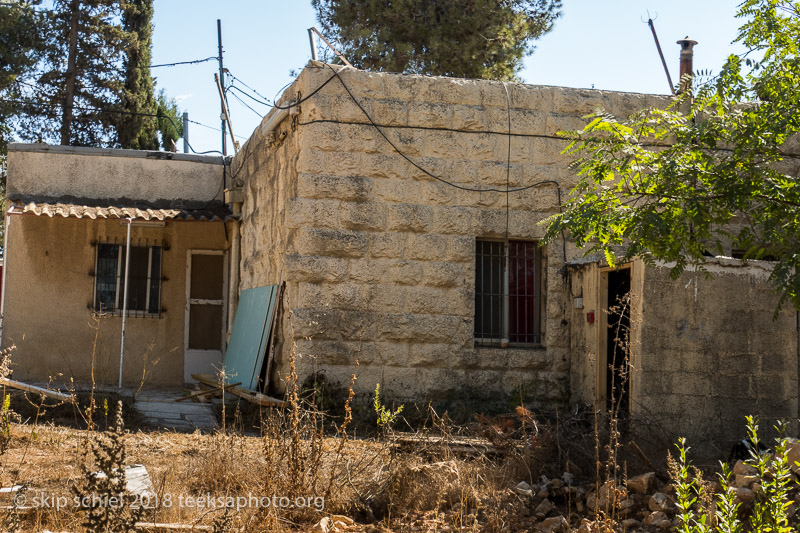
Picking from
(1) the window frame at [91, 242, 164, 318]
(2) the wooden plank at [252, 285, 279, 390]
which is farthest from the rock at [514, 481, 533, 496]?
(1) the window frame at [91, 242, 164, 318]

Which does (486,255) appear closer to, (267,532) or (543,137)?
(543,137)

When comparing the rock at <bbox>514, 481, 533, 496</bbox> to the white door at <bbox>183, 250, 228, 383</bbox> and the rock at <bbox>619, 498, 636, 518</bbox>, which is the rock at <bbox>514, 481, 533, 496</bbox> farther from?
the white door at <bbox>183, 250, 228, 383</bbox>

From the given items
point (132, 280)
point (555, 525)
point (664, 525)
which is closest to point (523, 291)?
point (555, 525)

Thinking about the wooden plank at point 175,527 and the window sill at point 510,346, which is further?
the window sill at point 510,346

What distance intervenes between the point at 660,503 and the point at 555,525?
658 millimetres

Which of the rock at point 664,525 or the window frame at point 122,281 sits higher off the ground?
the window frame at point 122,281

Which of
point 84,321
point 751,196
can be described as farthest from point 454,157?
point 84,321

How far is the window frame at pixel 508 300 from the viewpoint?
30.7ft

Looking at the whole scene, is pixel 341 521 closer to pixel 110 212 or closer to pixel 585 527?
pixel 585 527

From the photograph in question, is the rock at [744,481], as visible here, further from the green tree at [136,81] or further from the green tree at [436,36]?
the green tree at [136,81]

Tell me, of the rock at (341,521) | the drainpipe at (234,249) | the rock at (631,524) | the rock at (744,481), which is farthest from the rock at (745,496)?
the drainpipe at (234,249)

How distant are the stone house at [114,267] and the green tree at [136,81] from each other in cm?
1160

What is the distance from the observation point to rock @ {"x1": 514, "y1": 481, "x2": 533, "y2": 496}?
5484 mm

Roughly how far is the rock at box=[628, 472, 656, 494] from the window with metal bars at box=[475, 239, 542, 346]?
13.0ft
